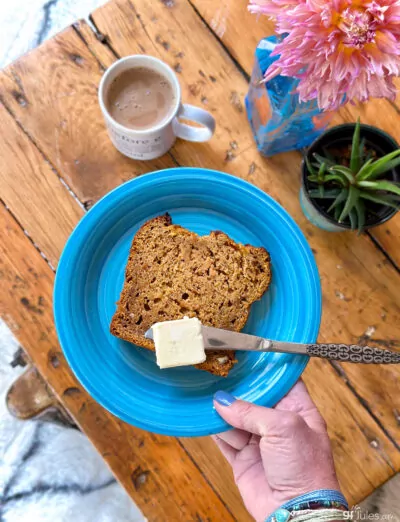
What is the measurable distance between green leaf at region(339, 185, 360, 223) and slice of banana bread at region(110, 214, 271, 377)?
151 mm

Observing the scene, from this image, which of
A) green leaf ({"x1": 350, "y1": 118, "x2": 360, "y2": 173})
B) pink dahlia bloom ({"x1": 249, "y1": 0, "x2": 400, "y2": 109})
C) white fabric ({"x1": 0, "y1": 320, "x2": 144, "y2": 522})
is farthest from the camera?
white fabric ({"x1": 0, "y1": 320, "x2": 144, "y2": 522})

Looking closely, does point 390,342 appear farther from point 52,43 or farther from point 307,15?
point 52,43

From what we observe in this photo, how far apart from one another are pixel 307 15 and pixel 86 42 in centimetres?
54

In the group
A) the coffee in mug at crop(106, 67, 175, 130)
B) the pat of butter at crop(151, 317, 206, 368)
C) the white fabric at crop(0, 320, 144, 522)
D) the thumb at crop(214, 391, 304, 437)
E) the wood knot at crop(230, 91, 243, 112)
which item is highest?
the coffee in mug at crop(106, 67, 175, 130)

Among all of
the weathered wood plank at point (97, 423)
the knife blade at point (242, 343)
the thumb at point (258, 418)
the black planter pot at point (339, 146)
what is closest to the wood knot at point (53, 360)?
the weathered wood plank at point (97, 423)

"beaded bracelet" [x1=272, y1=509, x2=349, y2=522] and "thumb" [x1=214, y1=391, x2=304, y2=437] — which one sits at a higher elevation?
"thumb" [x1=214, y1=391, x2=304, y2=437]

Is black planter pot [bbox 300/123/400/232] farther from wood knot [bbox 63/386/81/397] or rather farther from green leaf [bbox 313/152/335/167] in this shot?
wood knot [bbox 63/386/81/397]

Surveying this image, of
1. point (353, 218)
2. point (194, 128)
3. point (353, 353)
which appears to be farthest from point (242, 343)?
point (194, 128)

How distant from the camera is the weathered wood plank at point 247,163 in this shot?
928mm

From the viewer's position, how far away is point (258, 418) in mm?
740

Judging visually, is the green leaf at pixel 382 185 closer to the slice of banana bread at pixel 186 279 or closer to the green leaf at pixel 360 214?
the green leaf at pixel 360 214

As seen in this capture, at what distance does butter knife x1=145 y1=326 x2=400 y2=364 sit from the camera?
0.77 meters

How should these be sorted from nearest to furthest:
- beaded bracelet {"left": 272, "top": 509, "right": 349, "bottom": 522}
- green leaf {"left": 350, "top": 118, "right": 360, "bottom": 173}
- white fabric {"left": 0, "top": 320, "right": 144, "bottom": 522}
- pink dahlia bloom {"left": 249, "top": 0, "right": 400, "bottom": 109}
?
pink dahlia bloom {"left": 249, "top": 0, "right": 400, "bottom": 109} → beaded bracelet {"left": 272, "top": 509, "right": 349, "bottom": 522} → green leaf {"left": 350, "top": 118, "right": 360, "bottom": 173} → white fabric {"left": 0, "top": 320, "right": 144, "bottom": 522}

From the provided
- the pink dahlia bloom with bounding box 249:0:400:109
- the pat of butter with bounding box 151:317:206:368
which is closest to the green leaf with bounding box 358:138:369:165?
the pink dahlia bloom with bounding box 249:0:400:109
